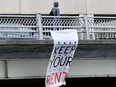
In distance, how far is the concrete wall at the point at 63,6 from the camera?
25.0 meters

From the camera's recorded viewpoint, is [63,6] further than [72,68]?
Yes

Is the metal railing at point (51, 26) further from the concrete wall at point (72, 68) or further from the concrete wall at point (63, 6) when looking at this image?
the concrete wall at point (63, 6)

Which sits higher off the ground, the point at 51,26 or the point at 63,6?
the point at 63,6

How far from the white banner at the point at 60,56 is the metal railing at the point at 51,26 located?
54cm

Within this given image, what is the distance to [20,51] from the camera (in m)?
15.9

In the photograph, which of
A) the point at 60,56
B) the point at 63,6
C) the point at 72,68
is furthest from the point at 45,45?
the point at 63,6

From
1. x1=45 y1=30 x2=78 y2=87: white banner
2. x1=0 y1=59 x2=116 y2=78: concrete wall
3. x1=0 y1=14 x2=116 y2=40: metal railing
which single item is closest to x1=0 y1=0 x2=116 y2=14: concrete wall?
x1=0 y1=14 x2=116 y2=40: metal railing

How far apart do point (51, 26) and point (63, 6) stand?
32.3 ft

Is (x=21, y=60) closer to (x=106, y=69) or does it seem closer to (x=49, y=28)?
(x=49, y=28)

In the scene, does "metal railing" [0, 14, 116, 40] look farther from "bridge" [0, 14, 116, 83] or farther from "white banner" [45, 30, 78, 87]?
"white banner" [45, 30, 78, 87]

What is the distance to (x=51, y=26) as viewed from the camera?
15.9 m

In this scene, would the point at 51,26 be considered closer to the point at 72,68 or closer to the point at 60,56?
the point at 60,56

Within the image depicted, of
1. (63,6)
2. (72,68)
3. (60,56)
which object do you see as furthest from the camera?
(63,6)

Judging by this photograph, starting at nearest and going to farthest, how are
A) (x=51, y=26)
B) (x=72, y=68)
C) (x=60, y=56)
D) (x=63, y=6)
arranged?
(x=60, y=56) → (x=51, y=26) → (x=72, y=68) → (x=63, y=6)
